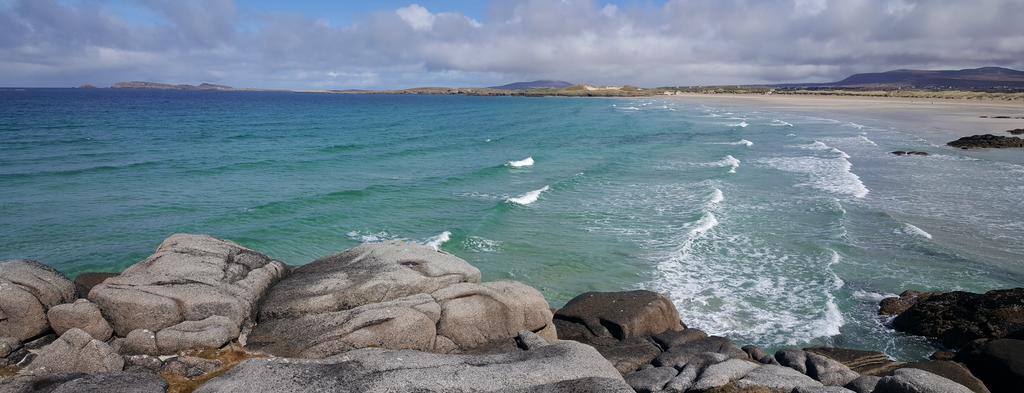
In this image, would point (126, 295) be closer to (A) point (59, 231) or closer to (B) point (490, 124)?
(A) point (59, 231)

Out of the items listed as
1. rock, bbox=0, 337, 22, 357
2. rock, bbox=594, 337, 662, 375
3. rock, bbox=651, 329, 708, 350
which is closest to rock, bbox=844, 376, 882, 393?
rock, bbox=651, 329, 708, 350

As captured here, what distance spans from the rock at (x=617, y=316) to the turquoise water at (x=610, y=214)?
1908 mm

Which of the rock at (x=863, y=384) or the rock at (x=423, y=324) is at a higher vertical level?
the rock at (x=423, y=324)

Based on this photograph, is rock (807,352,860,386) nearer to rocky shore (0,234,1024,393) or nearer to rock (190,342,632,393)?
rocky shore (0,234,1024,393)

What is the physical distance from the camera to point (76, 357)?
10.4 metres

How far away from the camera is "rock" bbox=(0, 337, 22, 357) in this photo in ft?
35.8

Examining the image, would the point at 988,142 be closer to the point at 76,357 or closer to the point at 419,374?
the point at 419,374

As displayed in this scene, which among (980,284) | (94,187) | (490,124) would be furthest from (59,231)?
(490,124)

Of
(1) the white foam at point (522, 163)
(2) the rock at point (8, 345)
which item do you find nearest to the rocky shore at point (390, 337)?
(2) the rock at point (8, 345)

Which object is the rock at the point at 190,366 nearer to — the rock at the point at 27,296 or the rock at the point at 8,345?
the rock at the point at 8,345

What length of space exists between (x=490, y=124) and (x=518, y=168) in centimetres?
4446

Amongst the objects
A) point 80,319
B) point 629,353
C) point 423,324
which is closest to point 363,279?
point 423,324

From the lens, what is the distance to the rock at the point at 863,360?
13156 mm

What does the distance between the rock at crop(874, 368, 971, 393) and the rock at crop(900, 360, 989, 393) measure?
195 centimetres
